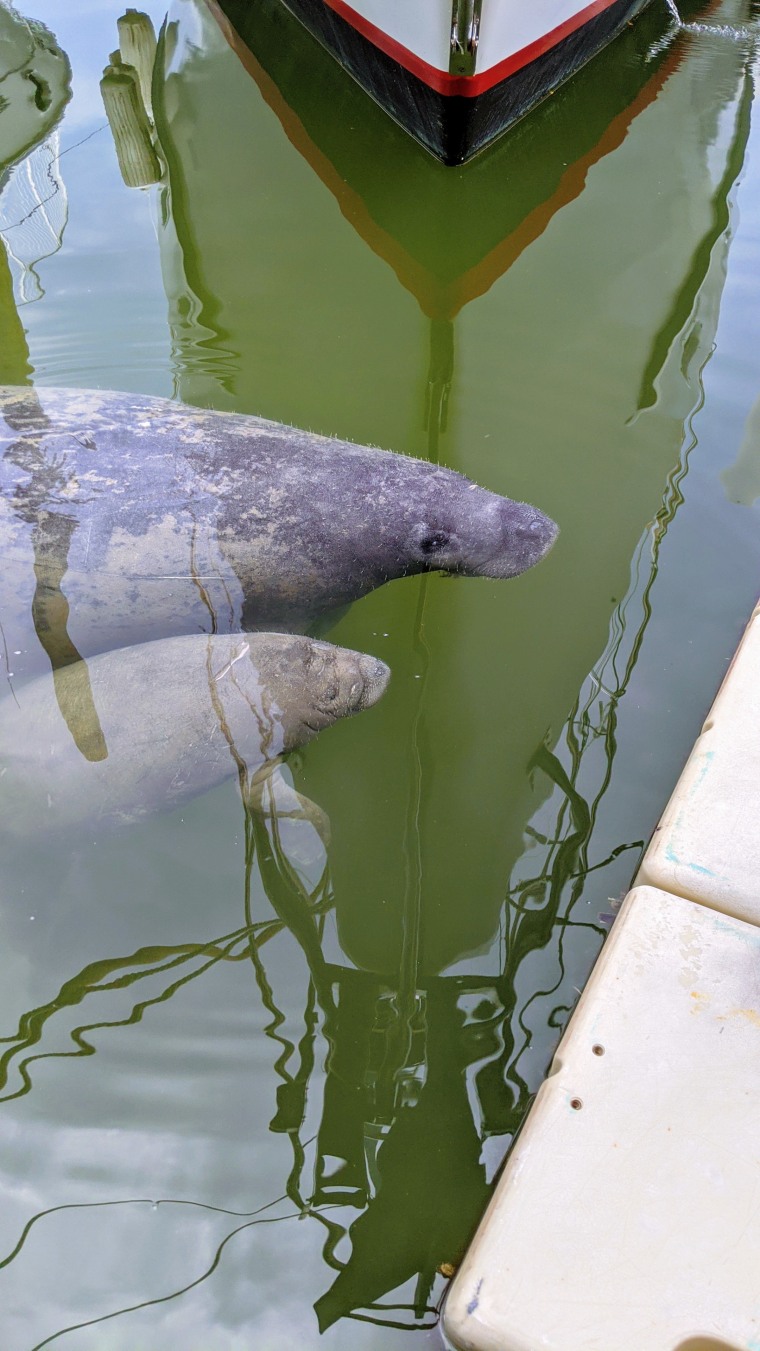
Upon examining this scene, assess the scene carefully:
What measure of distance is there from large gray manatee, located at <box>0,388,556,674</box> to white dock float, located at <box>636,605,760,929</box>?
1.19 metres

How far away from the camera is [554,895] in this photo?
3.21m

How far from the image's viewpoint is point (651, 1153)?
7.13 feet

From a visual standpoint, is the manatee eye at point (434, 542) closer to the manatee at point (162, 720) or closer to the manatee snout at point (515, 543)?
the manatee snout at point (515, 543)

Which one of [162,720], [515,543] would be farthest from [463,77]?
[162,720]

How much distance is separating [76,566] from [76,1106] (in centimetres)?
187

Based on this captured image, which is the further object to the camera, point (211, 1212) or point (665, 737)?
point (665, 737)

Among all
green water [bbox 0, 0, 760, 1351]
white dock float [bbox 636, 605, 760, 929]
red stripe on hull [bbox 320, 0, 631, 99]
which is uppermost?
red stripe on hull [bbox 320, 0, 631, 99]

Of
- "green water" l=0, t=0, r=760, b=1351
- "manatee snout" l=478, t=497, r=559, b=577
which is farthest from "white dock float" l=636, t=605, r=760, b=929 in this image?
"manatee snout" l=478, t=497, r=559, b=577

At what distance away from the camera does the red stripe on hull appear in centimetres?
638

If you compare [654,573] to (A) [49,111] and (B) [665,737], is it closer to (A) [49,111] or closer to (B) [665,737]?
(B) [665,737]

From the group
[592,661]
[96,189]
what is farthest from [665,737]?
[96,189]

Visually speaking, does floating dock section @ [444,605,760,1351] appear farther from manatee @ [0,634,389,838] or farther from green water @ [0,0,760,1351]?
manatee @ [0,634,389,838]

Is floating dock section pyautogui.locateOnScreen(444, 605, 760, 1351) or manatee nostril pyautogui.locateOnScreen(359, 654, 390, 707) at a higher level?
floating dock section pyautogui.locateOnScreen(444, 605, 760, 1351)

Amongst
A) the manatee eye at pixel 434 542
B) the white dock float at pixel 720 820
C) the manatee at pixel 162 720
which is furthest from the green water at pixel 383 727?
the white dock float at pixel 720 820
